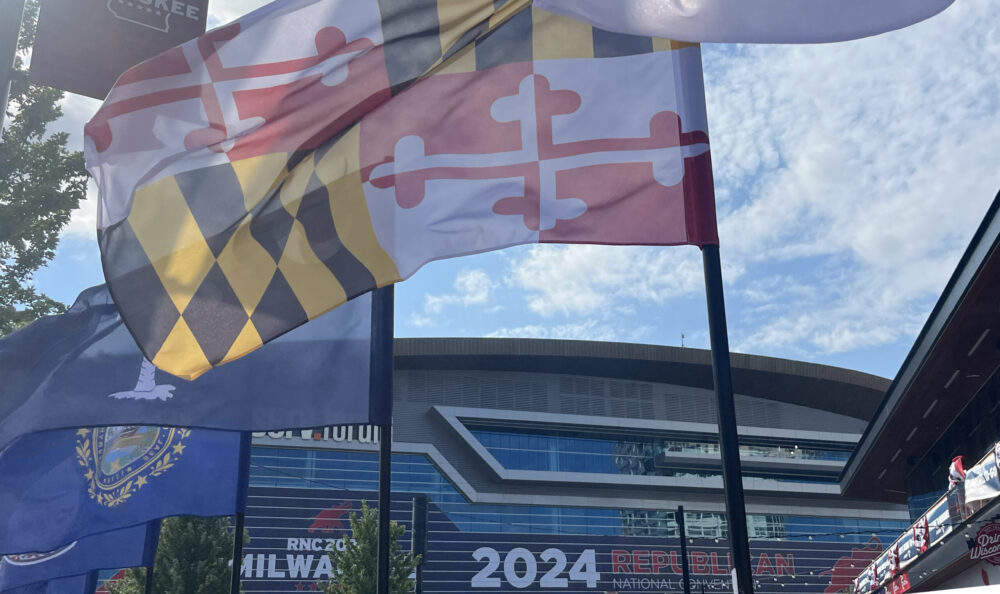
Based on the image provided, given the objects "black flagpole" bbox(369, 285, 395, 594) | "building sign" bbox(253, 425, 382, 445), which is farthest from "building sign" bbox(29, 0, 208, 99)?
"building sign" bbox(253, 425, 382, 445)

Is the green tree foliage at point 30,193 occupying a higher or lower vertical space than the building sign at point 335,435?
lower

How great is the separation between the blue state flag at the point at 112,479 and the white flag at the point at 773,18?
31.6ft

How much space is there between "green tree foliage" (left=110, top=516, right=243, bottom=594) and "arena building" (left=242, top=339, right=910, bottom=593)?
27206 mm

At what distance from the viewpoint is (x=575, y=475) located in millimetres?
65688

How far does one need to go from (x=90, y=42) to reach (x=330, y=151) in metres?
2.19

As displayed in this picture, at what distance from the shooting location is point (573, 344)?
68.9 m

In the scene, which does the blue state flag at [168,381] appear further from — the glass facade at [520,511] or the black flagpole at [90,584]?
the glass facade at [520,511]

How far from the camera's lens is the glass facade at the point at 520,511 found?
195 feet

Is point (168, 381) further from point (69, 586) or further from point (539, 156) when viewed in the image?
point (69, 586)

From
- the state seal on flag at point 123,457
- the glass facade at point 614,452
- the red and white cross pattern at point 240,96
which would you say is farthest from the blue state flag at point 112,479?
the glass facade at point 614,452

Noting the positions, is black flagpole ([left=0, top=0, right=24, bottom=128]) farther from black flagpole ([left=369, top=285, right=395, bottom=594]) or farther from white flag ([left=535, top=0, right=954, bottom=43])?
white flag ([left=535, top=0, right=954, bottom=43])

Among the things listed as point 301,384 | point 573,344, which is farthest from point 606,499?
point 301,384

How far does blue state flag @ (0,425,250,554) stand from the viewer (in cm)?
1217

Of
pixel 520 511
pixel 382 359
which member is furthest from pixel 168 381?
pixel 520 511
